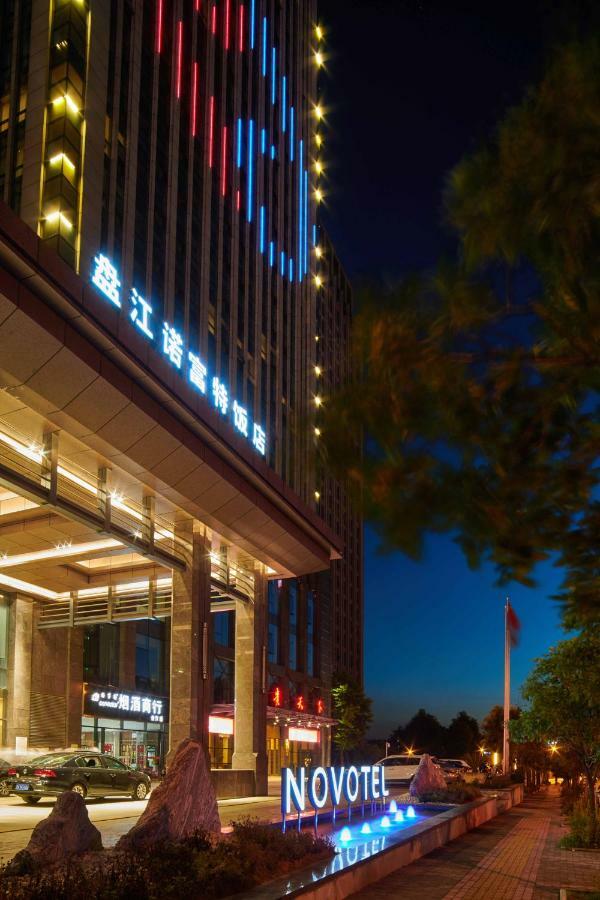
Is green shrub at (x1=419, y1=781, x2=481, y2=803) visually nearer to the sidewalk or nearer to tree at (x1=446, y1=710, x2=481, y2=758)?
the sidewalk

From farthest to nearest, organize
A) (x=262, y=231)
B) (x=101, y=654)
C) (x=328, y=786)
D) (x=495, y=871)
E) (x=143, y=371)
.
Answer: (x=262, y=231) → (x=101, y=654) → (x=143, y=371) → (x=328, y=786) → (x=495, y=871)

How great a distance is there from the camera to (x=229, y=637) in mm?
61781

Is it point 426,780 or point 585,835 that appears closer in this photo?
point 585,835

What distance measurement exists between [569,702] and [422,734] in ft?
399

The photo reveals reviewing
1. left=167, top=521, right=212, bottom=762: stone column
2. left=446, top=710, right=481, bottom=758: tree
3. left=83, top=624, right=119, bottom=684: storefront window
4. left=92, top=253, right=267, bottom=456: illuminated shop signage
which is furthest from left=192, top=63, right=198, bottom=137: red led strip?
left=446, top=710, right=481, bottom=758: tree

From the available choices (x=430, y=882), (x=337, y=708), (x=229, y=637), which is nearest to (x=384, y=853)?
(x=430, y=882)

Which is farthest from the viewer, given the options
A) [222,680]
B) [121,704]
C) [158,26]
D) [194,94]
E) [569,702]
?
[222,680]

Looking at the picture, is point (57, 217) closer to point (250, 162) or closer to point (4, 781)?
point (4, 781)

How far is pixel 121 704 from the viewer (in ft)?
143

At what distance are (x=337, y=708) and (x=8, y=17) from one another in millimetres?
65799

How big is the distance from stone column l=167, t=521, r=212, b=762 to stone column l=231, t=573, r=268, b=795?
488cm

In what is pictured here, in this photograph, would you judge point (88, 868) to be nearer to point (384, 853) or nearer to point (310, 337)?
point (384, 853)

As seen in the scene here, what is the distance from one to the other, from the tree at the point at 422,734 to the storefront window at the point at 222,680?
7598 centimetres

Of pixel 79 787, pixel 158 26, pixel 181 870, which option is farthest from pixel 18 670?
pixel 181 870
